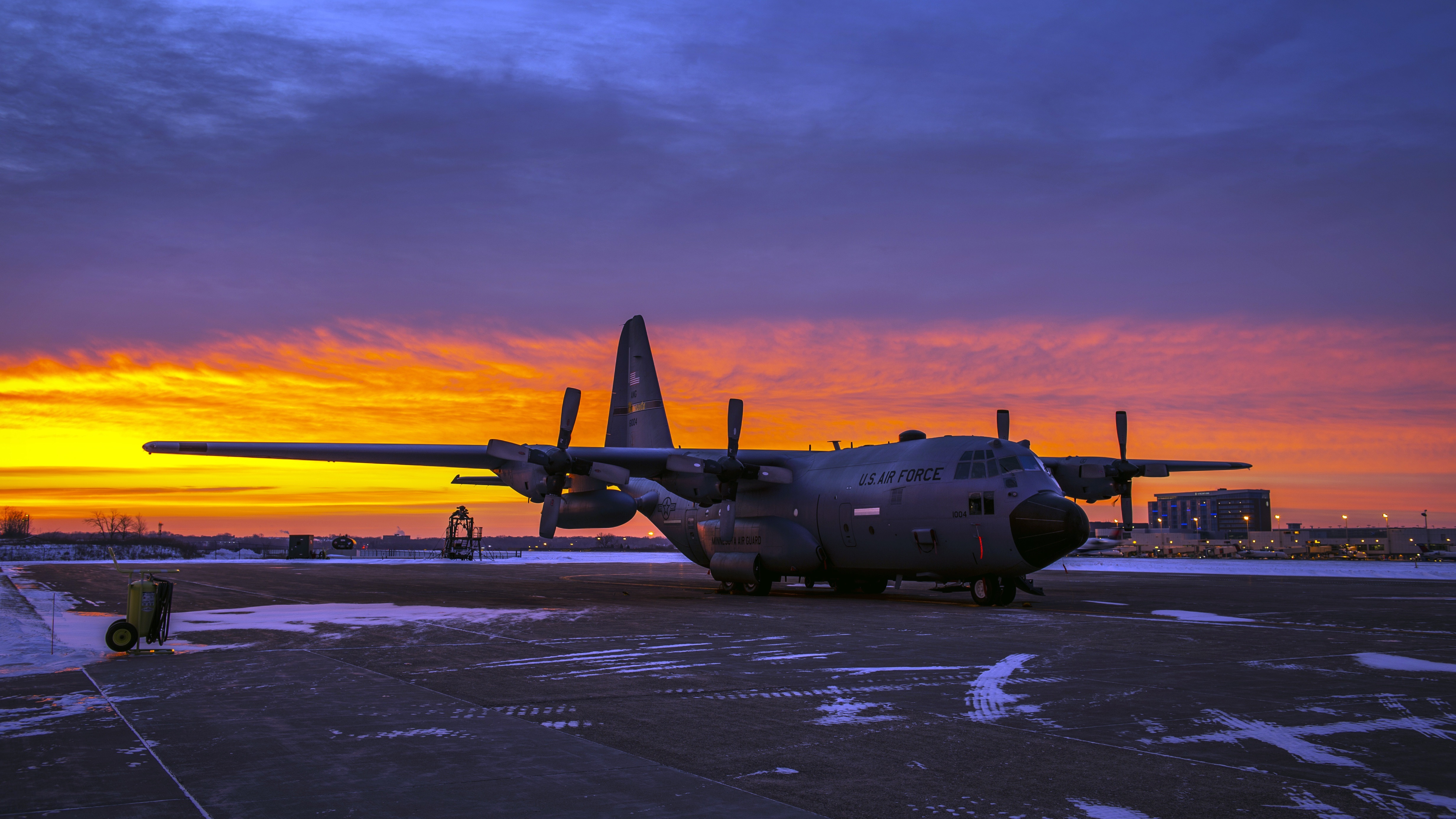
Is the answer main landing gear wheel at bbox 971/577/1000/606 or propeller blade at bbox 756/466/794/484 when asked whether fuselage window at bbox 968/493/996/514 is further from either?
propeller blade at bbox 756/466/794/484

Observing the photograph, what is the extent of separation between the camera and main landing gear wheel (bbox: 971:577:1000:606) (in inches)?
962

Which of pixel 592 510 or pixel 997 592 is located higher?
pixel 592 510

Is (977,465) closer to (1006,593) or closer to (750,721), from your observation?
(1006,593)

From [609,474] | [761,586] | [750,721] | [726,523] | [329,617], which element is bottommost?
[329,617]

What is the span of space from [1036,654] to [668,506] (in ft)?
72.9

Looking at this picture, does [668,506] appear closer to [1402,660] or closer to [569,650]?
[569,650]

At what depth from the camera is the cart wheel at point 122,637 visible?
13.9 m

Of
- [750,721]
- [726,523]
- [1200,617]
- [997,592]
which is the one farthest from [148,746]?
[726,523]

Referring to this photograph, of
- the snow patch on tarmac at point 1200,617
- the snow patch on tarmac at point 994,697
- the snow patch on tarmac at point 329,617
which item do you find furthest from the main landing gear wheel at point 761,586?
the snow patch on tarmac at point 994,697

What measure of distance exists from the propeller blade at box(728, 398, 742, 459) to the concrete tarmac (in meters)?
10.6

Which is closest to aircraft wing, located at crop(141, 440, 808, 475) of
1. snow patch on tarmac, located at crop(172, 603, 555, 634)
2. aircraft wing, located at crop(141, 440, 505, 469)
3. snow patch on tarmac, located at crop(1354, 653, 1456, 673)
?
aircraft wing, located at crop(141, 440, 505, 469)

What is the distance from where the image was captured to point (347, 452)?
29906 millimetres

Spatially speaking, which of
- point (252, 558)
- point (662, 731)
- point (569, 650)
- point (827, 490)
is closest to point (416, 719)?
point (662, 731)

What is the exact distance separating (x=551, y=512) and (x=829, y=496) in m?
7.98
